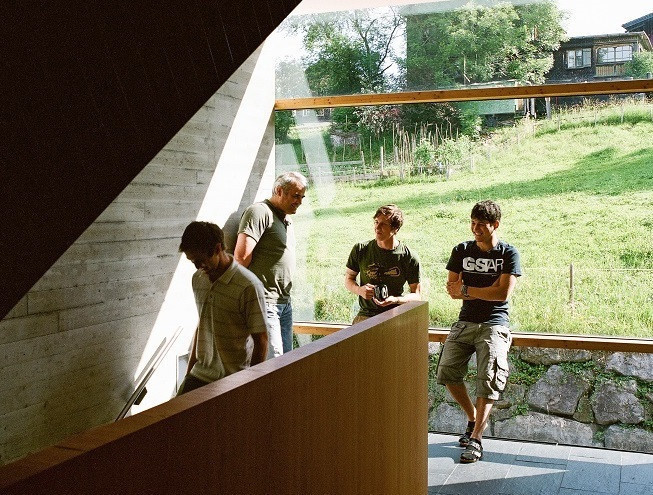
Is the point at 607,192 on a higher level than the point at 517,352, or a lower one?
higher

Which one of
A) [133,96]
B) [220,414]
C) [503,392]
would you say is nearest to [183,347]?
[503,392]

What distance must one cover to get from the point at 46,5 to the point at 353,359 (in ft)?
6.90

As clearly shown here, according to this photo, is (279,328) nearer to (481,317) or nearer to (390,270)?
(390,270)

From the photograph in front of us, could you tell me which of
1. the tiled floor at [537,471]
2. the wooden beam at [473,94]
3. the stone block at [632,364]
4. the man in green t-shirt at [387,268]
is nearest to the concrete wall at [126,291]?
the wooden beam at [473,94]

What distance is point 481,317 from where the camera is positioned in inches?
209

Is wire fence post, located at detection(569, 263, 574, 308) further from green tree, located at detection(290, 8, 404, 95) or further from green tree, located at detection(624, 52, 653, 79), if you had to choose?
green tree, located at detection(290, 8, 404, 95)

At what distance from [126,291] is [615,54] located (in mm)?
3804

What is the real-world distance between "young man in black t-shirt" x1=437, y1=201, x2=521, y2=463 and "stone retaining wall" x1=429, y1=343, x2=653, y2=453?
471 millimetres

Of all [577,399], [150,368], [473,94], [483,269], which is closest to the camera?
[150,368]

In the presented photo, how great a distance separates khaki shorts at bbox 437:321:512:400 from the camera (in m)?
5.23

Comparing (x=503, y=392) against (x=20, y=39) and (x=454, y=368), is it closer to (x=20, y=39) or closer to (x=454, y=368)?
(x=454, y=368)

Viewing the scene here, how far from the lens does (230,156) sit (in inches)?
228

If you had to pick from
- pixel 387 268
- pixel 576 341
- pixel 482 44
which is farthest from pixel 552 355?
pixel 482 44

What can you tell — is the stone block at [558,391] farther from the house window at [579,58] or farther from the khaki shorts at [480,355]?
the house window at [579,58]
